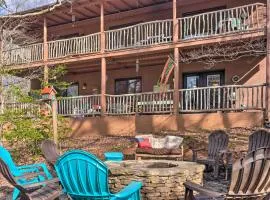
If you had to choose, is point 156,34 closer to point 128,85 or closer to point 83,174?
point 128,85

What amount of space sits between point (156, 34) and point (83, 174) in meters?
12.5

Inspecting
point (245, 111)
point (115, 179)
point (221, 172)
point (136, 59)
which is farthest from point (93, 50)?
point (115, 179)

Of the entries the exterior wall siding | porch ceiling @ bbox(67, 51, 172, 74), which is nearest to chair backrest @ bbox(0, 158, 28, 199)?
the exterior wall siding

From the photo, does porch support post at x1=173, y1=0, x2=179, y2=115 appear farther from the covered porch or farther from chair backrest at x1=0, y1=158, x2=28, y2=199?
chair backrest at x1=0, y1=158, x2=28, y2=199

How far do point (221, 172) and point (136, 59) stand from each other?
30.5 ft

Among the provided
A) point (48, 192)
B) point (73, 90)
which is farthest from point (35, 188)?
point (73, 90)

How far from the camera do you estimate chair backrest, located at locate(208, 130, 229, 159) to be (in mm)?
8438

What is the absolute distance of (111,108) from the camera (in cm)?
1638

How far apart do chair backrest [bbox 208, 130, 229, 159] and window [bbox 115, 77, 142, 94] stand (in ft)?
32.1

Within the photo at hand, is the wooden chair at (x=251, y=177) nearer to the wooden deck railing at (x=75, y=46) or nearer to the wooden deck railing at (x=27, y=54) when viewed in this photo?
the wooden deck railing at (x=75, y=46)

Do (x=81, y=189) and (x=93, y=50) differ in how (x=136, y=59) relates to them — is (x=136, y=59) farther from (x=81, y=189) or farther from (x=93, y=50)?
(x=81, y=189)

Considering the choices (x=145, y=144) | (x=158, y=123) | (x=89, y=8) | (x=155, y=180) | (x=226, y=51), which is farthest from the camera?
(x=89, y=8)

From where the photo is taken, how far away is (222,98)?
14.5m

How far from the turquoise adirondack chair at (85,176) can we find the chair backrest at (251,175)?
1065 millimetres
